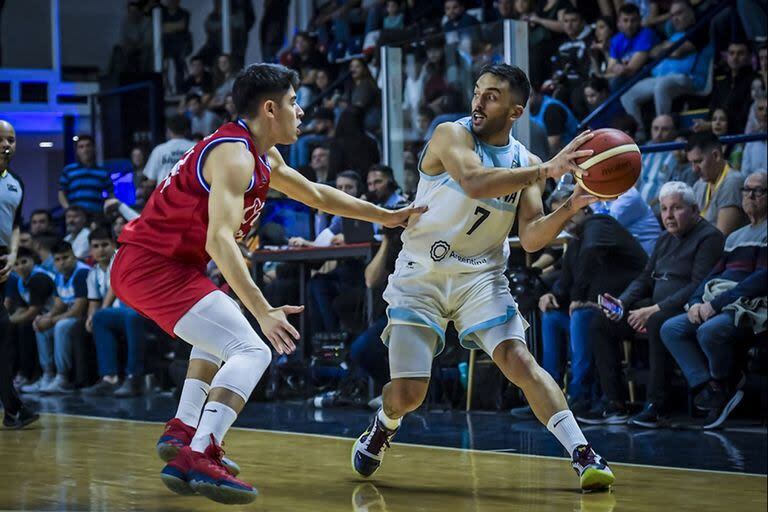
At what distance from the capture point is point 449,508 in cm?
427

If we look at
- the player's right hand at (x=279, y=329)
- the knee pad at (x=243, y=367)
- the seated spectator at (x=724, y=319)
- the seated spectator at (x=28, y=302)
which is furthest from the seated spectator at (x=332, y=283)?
the player's right hand at (x=279, y=329)

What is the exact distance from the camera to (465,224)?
4914mm

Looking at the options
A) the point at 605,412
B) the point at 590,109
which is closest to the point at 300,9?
the point at 590,109

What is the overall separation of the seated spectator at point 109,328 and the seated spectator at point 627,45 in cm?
456

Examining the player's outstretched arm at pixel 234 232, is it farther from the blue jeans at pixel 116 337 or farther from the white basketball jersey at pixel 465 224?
the blue jeans at pixel 116 337

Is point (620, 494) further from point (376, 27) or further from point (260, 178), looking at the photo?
point (376, 27)

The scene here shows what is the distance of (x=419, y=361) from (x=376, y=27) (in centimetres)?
918

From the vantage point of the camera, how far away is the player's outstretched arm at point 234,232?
3.80m

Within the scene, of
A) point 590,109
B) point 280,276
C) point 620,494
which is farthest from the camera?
point 590,109

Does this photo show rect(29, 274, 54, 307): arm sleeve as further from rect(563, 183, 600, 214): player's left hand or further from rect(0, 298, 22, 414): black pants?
rect(563, 183, 600, 214): player's left hand

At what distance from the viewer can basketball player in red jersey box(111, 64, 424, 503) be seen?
13.3ft

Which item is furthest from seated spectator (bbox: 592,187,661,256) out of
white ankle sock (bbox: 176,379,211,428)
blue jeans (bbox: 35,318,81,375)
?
blue jeans (bbox: 35,318,81,375)

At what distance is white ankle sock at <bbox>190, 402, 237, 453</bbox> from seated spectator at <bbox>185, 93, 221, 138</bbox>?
10283 mm

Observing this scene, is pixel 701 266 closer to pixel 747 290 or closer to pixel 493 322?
pixel 747 290
